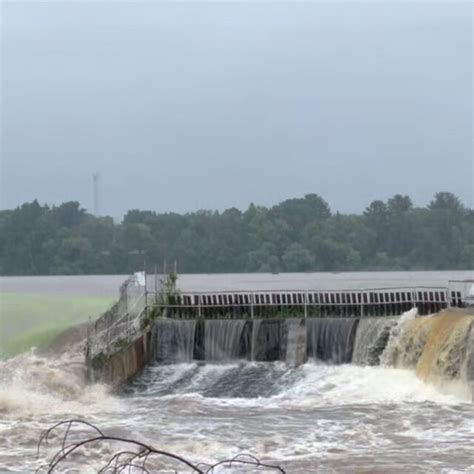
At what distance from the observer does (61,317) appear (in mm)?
25219

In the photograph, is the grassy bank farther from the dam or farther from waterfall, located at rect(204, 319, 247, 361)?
waterfall, located at rect(204, 319, 247, 361)

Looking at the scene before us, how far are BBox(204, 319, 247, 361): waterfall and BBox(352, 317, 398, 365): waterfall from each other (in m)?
3.40

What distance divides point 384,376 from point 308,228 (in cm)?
6105

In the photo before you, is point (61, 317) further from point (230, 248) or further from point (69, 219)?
point (69, 219)

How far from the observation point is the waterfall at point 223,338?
73.7ft

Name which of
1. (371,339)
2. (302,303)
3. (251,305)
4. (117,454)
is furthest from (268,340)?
(117,454)

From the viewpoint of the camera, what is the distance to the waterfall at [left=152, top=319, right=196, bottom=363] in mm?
22688

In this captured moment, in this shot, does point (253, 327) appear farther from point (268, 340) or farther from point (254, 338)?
point (268, 340)

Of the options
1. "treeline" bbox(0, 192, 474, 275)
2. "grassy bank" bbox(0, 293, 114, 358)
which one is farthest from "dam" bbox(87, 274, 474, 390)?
"treeline" bbox(0, 192, 474, 275)

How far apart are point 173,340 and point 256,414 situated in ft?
23.9

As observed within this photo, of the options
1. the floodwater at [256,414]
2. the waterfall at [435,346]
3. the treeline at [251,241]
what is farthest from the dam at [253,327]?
the treeline at [251,241]

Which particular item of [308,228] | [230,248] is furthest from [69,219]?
[308,228]

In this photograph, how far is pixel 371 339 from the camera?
20.6 metres

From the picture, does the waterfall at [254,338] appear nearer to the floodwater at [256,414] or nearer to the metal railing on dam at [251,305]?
the floodwater at [256,414]
